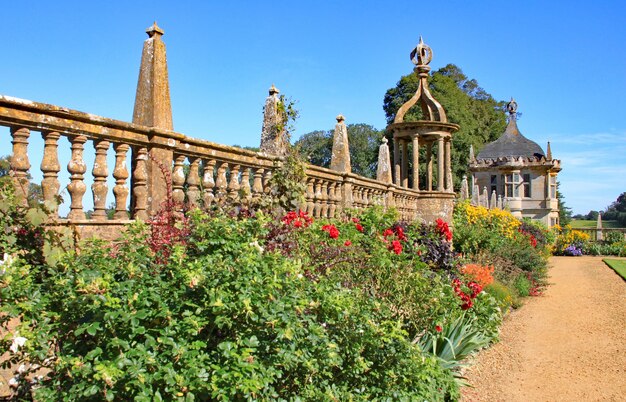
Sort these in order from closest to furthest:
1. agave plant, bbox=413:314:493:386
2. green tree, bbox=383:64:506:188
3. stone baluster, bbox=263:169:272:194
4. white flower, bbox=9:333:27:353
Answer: white flower, bbox=9:333:27:353 → agave plant, bbox=413:314:493:386 → stone baluster, bbox=263:169:272:194 → green tree, bbox=383:64:506:188

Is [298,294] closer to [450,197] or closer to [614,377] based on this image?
[614,377]

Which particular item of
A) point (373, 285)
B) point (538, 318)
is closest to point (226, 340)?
point (373, 285)

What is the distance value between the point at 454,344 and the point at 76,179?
172 inches

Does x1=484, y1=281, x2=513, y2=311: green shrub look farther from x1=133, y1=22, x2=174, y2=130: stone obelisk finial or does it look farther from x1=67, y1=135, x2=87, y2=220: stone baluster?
x1=67, y1=135, x2=87, y2=220: stone baluster

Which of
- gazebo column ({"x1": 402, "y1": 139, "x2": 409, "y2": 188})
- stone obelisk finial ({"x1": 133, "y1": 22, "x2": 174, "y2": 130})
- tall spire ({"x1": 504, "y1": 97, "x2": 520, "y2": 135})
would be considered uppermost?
tall spire ({"x1": 504, "y1": 97, "x2": 520, "y2": 135})

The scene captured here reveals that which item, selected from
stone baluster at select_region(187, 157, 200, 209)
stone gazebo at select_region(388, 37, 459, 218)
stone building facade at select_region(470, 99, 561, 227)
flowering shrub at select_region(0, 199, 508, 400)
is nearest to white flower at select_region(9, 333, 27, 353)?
flowering shrub at select_region(0, 199, 508, 400)

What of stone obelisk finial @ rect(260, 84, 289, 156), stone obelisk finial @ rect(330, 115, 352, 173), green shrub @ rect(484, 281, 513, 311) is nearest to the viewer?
stone obelisk finial @ rect(260, 84, 289, 156)

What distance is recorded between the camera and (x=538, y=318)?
1071cm

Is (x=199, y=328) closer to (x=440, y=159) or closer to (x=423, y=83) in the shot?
(x=440, y=159)

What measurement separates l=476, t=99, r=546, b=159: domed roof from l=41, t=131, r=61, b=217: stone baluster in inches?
1578

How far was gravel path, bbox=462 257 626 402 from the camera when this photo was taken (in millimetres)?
6371

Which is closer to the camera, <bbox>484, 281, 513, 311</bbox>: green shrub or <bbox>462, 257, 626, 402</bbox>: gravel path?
<bbox>462, 257, 626, 402</bbox>: gravel path

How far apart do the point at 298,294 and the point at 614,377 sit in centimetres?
528

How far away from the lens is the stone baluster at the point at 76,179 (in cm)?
429
